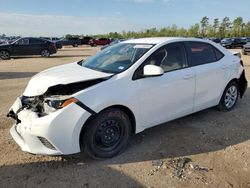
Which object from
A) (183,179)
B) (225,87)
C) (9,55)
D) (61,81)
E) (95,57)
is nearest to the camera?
(183,179)

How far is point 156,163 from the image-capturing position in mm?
3871

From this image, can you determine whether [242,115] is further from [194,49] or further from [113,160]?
[113,160]

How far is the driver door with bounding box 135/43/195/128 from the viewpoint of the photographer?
4.23 meters

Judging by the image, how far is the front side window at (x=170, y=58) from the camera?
4523mm

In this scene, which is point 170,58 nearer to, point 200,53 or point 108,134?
point 200,53

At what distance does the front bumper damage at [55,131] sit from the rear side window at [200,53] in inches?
94.8

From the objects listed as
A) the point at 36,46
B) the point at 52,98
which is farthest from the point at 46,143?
the point at 36,46

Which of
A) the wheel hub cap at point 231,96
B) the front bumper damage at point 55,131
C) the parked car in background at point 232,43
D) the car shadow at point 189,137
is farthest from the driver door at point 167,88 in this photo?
the parked car in background at point 232,43

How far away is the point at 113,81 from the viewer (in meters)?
3.95

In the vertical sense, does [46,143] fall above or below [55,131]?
below

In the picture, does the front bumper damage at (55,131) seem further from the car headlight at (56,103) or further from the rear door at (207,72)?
the rear door at (207,72)

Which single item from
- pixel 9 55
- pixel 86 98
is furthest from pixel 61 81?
pixel 9 55

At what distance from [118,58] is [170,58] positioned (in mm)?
859

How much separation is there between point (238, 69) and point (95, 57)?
3.07 m
